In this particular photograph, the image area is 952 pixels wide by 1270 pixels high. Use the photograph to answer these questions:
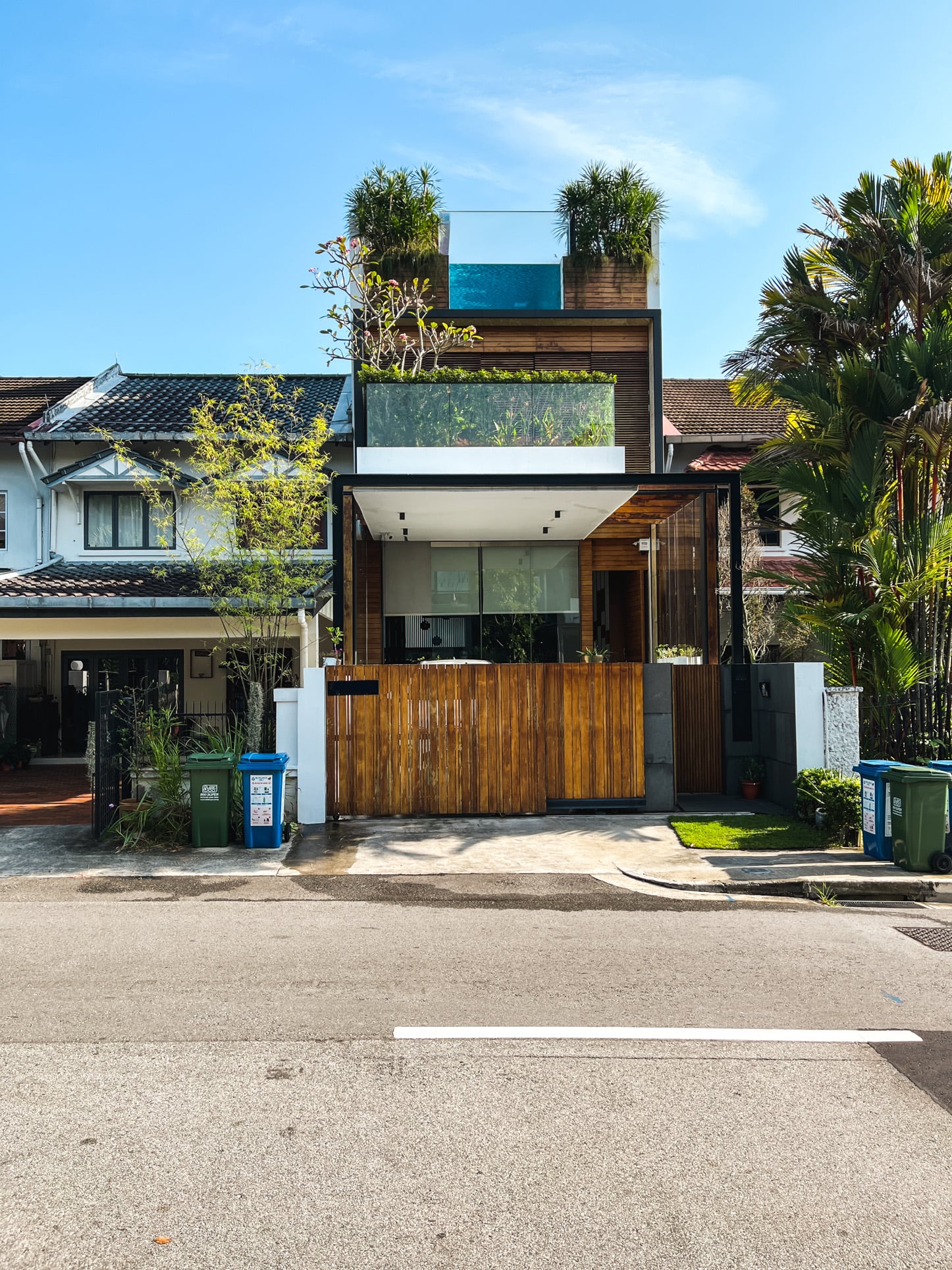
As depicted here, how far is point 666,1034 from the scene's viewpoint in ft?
17.5

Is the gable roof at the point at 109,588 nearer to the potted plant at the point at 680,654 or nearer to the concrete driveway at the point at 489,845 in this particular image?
the concrete driveway at the point at 489,845

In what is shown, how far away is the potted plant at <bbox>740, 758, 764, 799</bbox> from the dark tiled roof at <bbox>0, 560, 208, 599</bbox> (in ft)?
30.6

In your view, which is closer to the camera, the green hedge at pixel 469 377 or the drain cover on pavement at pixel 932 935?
the drain cover on pavement at pixel 932 935

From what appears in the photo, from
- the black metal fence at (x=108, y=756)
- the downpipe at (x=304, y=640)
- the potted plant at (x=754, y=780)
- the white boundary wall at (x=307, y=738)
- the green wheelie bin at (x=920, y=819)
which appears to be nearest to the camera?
the green wheelie bin at (x=920, y=819)

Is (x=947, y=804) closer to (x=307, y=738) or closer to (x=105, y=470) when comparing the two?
(x=307, y=738)

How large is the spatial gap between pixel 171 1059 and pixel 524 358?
16.4m

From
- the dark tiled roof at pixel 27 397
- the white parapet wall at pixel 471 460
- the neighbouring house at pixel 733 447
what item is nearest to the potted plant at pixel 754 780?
the white parapet wall at pixel 471 460

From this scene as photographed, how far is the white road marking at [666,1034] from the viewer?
526 cm

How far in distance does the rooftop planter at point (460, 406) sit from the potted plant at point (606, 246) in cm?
569

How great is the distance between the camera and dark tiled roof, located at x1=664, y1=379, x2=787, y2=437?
2348cm

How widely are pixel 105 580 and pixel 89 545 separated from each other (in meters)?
2.22

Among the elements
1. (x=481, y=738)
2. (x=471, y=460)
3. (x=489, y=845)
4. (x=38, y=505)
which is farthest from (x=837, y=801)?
(x=38, y=505)

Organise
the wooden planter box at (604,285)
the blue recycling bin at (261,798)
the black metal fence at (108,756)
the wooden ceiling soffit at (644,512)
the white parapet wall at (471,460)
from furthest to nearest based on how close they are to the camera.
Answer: the wooden planter box at (604,285) → the wooden ceiling soffit at (644,512) → the white parapet wall at (471,460) → the black metal fence at (108,756) → the blue recycling bin at (261,798)

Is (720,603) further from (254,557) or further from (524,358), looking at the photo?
(254,557)
